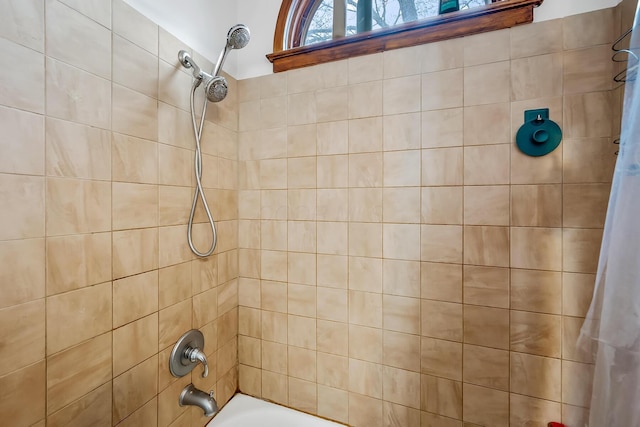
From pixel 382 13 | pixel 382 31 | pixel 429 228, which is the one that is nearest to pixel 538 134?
pixel 429 228

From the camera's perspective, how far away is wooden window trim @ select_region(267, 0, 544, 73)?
1.05 meters

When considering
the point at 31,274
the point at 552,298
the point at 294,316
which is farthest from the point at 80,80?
the point at 552,298

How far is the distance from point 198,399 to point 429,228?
1262 mm

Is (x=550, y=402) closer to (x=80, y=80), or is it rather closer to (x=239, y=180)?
(x=239, y=180)

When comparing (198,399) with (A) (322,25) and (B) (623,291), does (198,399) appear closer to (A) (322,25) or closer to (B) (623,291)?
(B) (623,291)

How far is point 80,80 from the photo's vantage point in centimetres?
81

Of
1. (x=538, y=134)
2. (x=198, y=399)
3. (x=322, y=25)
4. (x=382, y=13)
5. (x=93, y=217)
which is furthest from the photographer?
(x=322, y=25)

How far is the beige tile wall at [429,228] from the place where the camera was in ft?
3.31

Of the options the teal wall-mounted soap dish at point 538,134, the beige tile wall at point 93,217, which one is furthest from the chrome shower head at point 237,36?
the teal wall-mounted soap dish at point 538,134

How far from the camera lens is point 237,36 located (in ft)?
3.58

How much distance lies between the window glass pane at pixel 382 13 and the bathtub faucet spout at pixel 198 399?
187 cm

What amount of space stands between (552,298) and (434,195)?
0.59 m

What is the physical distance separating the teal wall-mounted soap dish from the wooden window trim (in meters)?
0.30

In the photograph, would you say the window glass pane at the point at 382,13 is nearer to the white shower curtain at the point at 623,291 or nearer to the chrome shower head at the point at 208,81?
the chrome shower head at the point at 208,81
